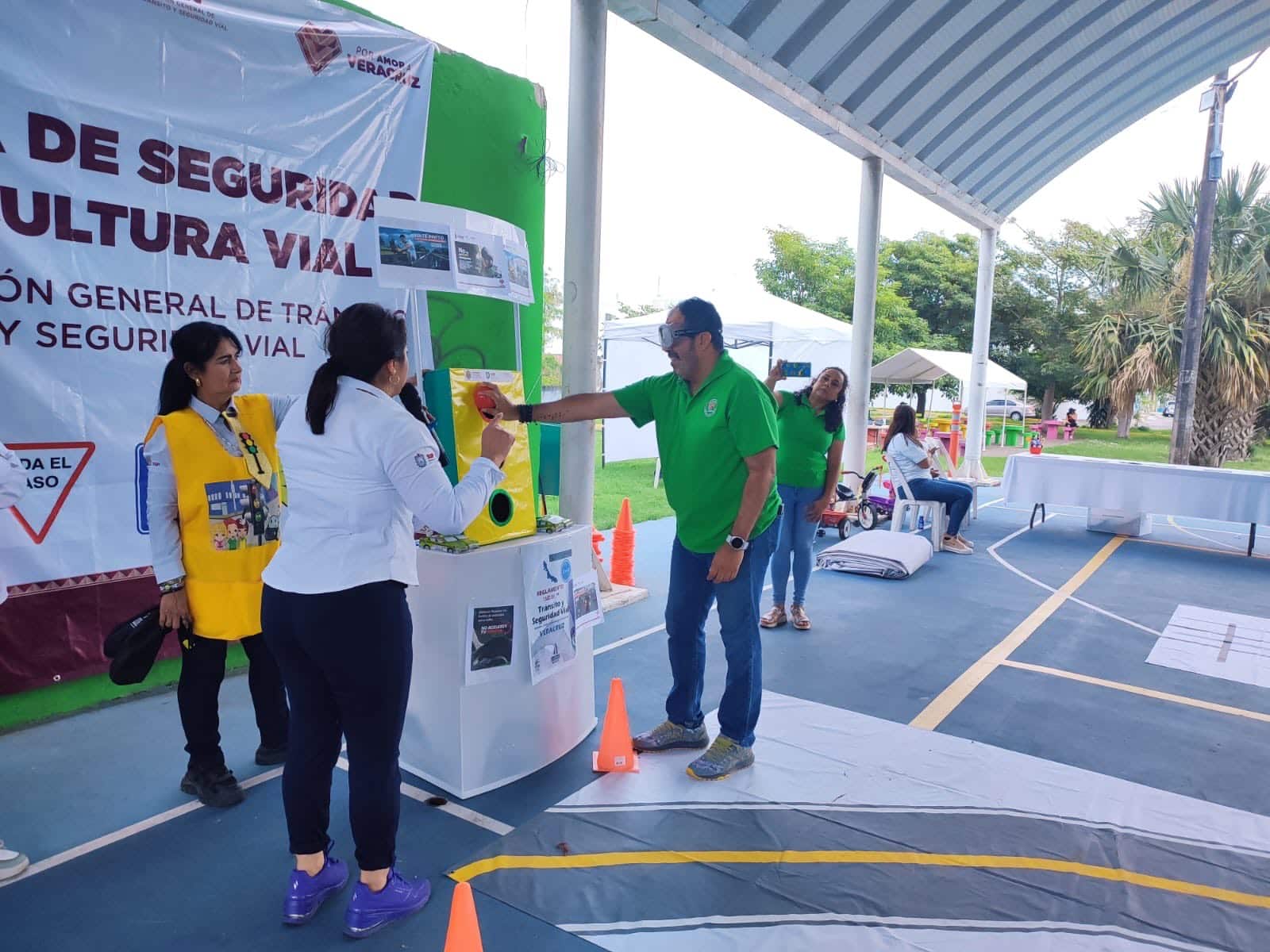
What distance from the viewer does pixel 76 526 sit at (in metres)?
3.62

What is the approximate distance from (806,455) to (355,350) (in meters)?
3.58

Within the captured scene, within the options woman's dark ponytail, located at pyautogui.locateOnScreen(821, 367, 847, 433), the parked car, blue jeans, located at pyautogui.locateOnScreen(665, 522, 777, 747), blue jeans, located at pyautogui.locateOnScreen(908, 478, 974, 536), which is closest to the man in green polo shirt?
blue jeans, located at pyautogui.locateOnScreen(665, 522, 777, 747)

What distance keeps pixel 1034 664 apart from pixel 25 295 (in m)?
5.53

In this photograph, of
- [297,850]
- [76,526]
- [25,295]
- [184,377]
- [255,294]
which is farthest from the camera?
[255,294]

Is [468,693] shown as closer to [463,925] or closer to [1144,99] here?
[463,925]

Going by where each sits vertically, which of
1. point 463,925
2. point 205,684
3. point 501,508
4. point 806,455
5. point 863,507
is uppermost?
point 806,455

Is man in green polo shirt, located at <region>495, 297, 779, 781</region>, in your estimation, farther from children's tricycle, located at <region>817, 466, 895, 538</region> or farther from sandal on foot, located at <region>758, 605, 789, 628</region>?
children's tricycle, located at <region>817, 466, 895, 538</region>

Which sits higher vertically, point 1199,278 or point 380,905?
point 1199,278

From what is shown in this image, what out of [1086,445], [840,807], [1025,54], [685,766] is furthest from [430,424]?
[1086,445]

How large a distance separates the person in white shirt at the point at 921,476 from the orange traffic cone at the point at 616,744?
5306 millimetres

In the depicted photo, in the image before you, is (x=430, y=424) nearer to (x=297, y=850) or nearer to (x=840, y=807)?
(x=297, y=850)

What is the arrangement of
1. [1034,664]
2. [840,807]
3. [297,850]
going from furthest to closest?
[1034,664], [840,807], [297,850]

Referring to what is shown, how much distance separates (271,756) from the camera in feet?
11.0

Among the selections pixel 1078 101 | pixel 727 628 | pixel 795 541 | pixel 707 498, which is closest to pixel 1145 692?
pixel 795 541
